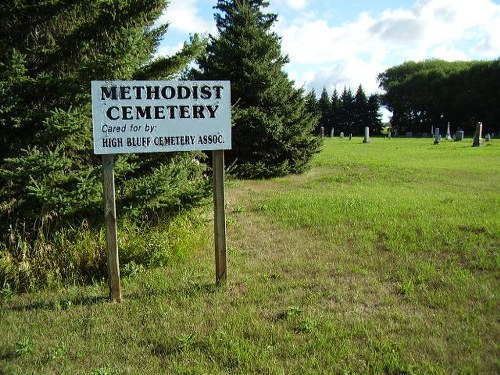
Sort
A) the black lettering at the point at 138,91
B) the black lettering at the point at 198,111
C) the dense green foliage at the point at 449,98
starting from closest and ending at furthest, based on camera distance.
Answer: the black lettering at the point at 138,91, the black lettering at the point at 198,111, the dense green foliage at the point at 449,98

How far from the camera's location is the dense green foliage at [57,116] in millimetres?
5020

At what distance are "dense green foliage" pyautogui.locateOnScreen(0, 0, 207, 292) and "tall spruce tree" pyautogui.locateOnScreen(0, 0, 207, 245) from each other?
1cm

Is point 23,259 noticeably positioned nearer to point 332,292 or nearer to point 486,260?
point 332,292

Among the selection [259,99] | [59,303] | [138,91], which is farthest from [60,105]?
[259,99]

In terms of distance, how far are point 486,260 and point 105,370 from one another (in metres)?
4.65

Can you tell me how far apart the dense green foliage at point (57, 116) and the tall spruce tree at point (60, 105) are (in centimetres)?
1

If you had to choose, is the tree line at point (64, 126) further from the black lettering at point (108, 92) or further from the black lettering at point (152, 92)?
the black lettering at point (152, 92)

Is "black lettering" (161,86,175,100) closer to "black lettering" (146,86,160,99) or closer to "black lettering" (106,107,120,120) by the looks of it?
"black lettering" (146,86,160,99)

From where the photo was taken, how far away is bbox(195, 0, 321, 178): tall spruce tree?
13137 mm

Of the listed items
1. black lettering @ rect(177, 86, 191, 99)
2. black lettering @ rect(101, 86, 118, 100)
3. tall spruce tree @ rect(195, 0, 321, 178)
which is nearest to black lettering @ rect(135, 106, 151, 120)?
black lettering @ rect(101, 86, 118, 100)

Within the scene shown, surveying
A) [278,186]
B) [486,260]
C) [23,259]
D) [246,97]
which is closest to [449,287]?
[486,260]

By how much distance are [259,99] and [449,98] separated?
222 ft

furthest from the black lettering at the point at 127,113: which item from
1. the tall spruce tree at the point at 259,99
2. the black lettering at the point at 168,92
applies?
the tall spruce tree at the point at 259,99

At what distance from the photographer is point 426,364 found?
→ 323 centimetres
